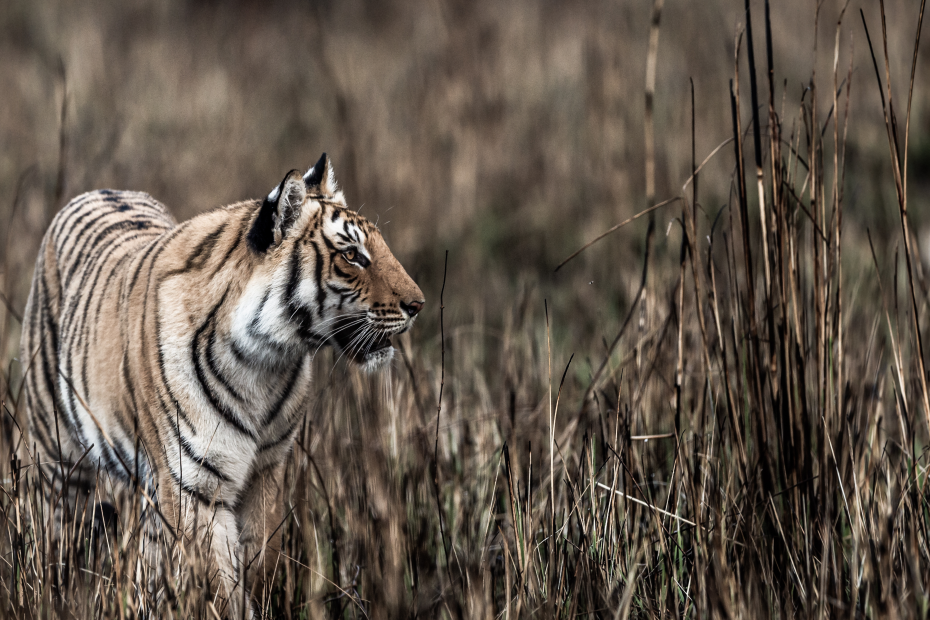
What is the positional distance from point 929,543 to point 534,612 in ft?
2.86

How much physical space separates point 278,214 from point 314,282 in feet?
0.62

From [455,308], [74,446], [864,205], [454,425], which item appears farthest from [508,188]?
[74,446]

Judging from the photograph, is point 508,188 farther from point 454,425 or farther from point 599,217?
point 454,425

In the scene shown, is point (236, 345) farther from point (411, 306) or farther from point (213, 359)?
point (411, 306)

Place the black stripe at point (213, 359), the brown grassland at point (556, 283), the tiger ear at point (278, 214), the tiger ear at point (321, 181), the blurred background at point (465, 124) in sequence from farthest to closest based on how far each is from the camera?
the blurred background at point (465, 124), the tiger ear at point (321, 181), the black stripe at point (213, 359), the tiger ear at point (278, 214), the brown grassland at point (556, 283)

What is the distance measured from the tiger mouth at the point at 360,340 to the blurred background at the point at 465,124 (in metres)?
2.33

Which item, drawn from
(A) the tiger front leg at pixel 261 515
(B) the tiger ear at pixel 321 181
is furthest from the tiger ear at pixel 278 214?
(A) the tiger front leg at pixel 261 515

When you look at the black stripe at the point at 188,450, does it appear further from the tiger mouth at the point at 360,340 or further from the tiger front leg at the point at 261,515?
the tiger mouth at the point at 360,340

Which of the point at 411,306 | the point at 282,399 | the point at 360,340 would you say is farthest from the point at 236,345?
the point at 411,306

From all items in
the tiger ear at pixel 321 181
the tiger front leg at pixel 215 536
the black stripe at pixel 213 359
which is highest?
the tiger ear at pixel 321 181

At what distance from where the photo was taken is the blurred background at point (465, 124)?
5.88 metres

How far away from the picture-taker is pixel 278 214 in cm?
225

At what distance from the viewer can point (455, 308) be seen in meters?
5.45

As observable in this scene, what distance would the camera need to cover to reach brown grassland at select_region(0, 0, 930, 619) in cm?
201
